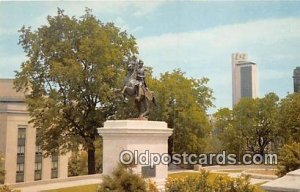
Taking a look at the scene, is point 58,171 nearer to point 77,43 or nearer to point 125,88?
point 77,43

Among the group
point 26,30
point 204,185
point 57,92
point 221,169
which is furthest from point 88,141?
point 204,185

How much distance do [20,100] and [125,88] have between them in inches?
1482

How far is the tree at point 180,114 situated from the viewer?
33875mm

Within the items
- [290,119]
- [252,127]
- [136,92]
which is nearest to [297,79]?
[290,119]

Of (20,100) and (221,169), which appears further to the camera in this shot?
(20,100)

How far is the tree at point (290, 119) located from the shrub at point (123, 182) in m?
29.3

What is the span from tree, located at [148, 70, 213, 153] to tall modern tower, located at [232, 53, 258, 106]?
59.9ft

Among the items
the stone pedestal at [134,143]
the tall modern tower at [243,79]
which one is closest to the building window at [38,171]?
the tall modern tower at [243,79]

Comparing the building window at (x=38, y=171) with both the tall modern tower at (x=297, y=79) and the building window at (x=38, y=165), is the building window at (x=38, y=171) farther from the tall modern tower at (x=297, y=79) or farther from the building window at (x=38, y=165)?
the tall modern tower at (x=297, y=79)

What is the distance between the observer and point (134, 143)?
1391cm

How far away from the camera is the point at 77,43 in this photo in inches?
1027

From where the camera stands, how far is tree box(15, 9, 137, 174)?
82.0 ft

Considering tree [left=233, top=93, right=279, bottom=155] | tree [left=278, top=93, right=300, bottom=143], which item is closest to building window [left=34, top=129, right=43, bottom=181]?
tree [left=233, top=93, right=279, bottom=155]

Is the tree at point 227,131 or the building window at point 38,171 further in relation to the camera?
the building window at point 38,171
